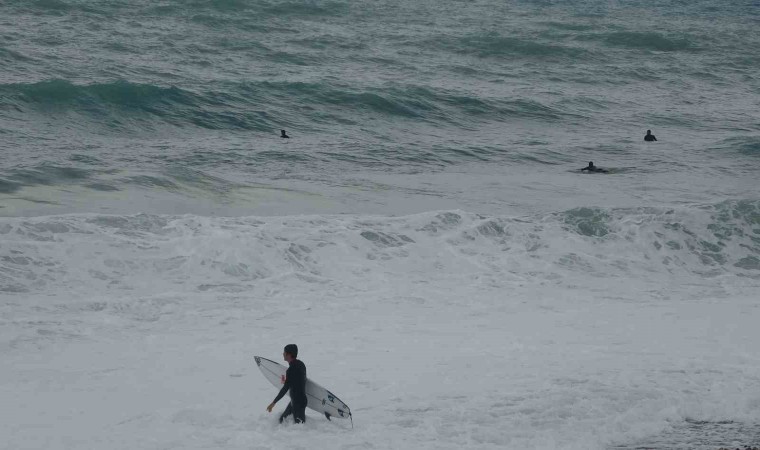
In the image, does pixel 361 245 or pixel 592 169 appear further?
pixel 592 169

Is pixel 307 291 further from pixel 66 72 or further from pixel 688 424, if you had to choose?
pixel 66 72

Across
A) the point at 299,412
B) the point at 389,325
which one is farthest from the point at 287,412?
the point at 389,325

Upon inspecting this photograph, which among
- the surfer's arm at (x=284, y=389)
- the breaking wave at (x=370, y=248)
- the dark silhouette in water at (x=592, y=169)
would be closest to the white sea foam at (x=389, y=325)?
the breaking wave at (x=370, y=248)

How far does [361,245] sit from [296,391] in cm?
622

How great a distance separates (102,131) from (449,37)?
57.9ft

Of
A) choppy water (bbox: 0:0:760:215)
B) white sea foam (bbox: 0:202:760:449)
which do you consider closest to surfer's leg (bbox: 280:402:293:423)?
white sea foam (bbox: 0:202:760:449)

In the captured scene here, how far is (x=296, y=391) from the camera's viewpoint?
940cm

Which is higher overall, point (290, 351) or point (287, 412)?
point (290, 351)

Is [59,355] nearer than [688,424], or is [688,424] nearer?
[688,424]

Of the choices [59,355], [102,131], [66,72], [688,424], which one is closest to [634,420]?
[688,424]

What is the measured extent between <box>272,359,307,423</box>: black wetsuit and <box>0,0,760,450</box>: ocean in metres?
0.20

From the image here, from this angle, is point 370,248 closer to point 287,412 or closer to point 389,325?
point 389,325

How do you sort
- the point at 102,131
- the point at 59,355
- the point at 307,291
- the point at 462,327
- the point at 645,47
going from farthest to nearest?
the point at 645,47 < the point at 102,131 < the point at 307,291 < the point at 462,327 < the point at 59,355

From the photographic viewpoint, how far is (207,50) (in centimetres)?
3077
